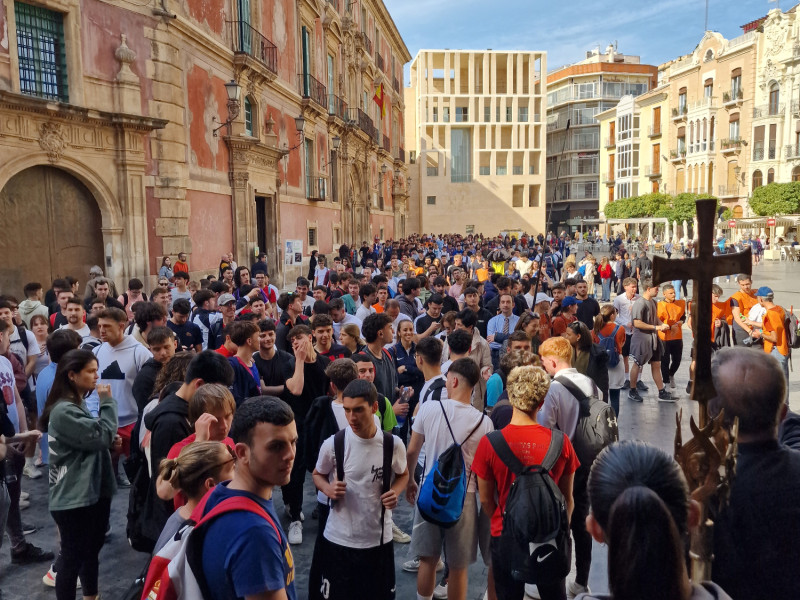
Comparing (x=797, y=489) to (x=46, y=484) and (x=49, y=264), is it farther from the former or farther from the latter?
(x=49, y=264)

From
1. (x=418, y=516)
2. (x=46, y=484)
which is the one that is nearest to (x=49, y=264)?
(x=46, y=484)

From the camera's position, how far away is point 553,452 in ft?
11.0

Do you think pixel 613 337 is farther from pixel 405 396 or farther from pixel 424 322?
pixel 405 396

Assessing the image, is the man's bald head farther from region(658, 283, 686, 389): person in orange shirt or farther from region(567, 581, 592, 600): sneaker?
region(658, 283, 686, 389): person in orange shirt

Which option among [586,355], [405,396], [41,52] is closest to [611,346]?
[586,355]

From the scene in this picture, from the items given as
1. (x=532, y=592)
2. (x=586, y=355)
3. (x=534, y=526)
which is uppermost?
(x=586, y=355)

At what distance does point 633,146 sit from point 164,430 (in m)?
66.0

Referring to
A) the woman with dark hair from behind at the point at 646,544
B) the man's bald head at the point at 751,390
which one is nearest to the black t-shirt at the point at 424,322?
the man's bald head at the point at 751,390

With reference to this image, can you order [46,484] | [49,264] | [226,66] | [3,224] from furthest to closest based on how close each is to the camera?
[226,66], [49,264], [3,224], [46,484]

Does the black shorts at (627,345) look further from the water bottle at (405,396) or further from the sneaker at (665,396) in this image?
the water bottle at (405,396)

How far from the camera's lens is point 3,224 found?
1094cm

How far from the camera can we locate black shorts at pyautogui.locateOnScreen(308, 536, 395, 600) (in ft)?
11.3

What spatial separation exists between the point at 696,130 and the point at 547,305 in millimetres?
52566

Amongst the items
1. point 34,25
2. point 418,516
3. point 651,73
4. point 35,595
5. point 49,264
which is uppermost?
point 651,73
